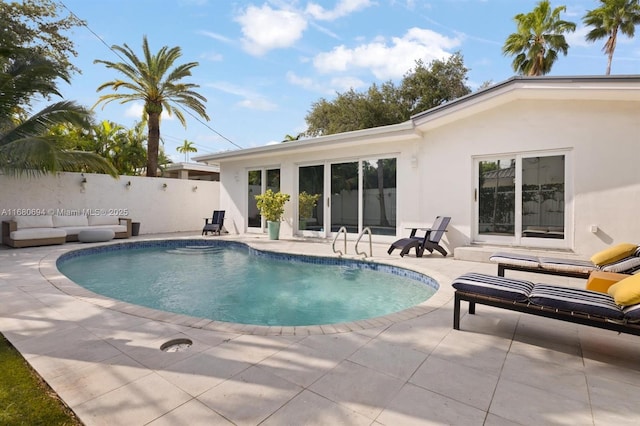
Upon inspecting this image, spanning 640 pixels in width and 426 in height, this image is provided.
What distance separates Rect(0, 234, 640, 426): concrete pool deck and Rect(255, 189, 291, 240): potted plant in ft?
24.4

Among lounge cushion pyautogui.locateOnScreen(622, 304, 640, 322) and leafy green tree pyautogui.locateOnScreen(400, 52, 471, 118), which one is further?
leafy green tree pyautogui.locateOnScreen(400, 52, 471, 118)

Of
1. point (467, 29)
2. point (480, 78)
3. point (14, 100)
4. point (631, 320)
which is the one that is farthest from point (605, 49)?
point (14, 100)

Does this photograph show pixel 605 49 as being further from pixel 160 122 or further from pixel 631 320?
pixel 160 122

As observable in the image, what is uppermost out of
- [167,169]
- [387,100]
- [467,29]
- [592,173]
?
[467,29]

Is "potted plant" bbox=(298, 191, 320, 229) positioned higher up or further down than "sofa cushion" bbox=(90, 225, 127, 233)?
higher up

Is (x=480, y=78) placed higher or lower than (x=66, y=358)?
higher

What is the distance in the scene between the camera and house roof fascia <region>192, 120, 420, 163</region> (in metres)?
8.85

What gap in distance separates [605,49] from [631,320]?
76.7 feet

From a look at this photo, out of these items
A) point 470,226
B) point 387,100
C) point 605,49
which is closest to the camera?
point 470,226

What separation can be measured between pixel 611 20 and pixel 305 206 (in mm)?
20171

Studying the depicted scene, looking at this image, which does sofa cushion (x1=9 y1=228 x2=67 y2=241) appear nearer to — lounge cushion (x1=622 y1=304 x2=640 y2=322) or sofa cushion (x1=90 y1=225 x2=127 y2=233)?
sofa cushion (x1=90 y1=225 x2=127 y2=233)

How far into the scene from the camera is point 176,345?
308cm

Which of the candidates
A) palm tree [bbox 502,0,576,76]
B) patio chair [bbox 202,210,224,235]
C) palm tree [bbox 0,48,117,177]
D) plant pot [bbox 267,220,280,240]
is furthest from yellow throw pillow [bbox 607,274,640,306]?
palm tree [bbox 502,0,576,76]

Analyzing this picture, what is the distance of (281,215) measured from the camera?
39.0ft
